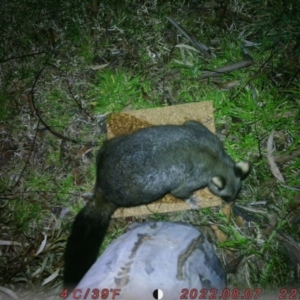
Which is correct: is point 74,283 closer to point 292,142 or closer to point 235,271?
point 235,271

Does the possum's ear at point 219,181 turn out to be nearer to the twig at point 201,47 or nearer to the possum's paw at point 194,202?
the possum's paw at point 194,202

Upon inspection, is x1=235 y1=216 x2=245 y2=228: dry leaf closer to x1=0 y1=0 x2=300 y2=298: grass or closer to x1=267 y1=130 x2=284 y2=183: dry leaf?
x1=0 y1=0 x2=300 y2=298: grass

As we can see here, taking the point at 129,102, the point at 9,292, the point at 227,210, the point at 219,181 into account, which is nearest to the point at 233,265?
the point at 227,210

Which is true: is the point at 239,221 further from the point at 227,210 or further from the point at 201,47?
the point at 201,47

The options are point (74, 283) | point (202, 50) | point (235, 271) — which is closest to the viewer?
point (74, 283)

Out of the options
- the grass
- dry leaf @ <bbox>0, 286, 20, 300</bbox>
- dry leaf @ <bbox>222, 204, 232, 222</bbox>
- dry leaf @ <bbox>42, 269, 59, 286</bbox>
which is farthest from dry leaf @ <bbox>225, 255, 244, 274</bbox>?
dry leaf @ <bbox>0, 286, 20, 300</bbox>

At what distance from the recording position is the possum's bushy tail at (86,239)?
10.4 feet

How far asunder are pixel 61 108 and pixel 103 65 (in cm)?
55

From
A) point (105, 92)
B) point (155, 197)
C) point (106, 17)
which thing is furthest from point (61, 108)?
point (155, 197)

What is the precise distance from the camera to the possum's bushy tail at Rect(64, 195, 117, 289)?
3.18 meters

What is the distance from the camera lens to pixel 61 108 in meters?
3.85

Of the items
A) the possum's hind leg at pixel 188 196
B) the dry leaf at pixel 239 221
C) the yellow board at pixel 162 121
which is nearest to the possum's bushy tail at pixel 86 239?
the yellow board at pixel 162 121

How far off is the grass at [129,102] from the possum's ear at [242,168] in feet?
0.91

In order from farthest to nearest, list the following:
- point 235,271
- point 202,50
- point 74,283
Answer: point 202,50 → point 235,271 → point 74,283
